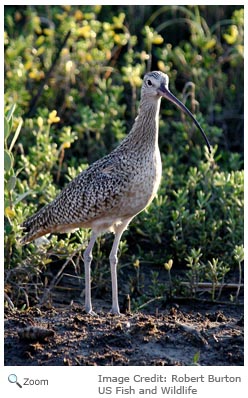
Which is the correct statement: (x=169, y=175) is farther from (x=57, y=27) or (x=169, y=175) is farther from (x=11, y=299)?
(x=57, y=27)

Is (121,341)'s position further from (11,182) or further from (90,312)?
(11,182)

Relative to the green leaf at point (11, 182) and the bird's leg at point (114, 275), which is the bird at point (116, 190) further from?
the green leaf at point (11, 182)

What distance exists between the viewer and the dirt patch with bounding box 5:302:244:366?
5461mm

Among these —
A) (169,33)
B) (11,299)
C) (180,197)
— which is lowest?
(11,299)

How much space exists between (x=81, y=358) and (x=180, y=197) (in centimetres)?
236

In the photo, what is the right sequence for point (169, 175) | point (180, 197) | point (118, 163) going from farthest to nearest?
point (169, 175) < point (180, 197) < point (118, 163)

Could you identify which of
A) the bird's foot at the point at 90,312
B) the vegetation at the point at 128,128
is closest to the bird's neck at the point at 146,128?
the vegetation at the point at 128,128

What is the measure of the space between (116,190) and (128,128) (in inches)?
119

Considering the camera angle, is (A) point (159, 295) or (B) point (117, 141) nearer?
(A) point (159, 295)

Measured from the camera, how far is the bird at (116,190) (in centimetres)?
642
